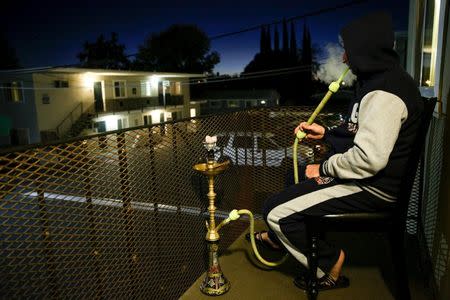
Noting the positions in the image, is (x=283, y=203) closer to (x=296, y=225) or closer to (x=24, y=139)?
(x=296, y=225)

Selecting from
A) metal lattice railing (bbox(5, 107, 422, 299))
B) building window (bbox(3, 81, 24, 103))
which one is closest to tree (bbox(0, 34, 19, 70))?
building window (bbox(3, 81, 24, 103))

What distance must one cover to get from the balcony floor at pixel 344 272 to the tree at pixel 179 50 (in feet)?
94.5

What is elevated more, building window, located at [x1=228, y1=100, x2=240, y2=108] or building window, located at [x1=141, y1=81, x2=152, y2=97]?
building window, located at [x1=141, y1=81, x2=152, y2=97]

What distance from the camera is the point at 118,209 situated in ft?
6.00

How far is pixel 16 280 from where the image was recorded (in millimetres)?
1331

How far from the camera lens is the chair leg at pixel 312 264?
5.58ft

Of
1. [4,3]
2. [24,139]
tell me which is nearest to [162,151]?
[24,139]

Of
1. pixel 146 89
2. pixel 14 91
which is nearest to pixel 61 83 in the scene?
pixel 14 91

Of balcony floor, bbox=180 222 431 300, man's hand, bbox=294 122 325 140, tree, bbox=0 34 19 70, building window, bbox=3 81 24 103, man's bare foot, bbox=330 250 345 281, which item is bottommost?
balcony floor, bbox=180 222 431 300

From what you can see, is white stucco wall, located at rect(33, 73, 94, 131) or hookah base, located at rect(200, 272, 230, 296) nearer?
hookah base, located at rect(200, 272, 230, 296)

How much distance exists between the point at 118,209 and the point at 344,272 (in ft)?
5.09

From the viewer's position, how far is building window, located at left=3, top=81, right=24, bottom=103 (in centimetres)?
1520

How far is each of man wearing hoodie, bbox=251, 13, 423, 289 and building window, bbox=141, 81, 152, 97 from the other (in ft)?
65.9

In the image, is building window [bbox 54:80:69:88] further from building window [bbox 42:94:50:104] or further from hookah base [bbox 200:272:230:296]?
hookah base [bbox 200:272:230:296]
